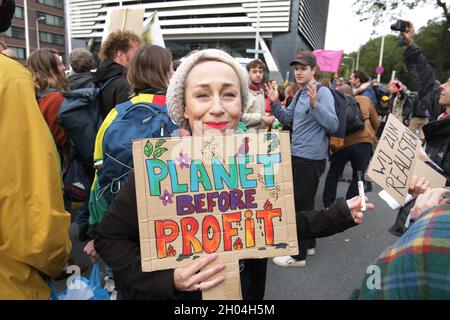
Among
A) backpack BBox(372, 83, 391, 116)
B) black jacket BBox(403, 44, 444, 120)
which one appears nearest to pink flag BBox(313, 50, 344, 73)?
backpack BBox(372, 83, 391, 116)

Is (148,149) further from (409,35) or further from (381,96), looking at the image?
(381,96)

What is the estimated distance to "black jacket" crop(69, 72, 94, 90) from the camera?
3949 mm

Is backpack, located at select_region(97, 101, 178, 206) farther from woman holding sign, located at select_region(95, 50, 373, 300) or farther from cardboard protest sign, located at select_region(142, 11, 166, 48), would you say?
cardboard protest sign, located at select_region(142, 11, 166, 48)

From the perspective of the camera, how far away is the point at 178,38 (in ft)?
141

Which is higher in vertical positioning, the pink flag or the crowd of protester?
the pink flag

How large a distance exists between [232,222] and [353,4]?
2270 centimetres

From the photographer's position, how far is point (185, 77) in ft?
4.37

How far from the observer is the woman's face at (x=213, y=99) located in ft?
4.07

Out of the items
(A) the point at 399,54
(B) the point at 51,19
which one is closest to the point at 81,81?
(A) the point at 399,54

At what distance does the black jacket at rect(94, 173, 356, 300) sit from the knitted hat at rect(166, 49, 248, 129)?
328 mm

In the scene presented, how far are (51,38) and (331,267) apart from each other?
62.9 m

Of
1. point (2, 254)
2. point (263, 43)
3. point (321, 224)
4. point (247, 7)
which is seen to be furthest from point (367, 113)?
point (247, 7)

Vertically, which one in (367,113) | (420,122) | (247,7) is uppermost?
(247,7)
